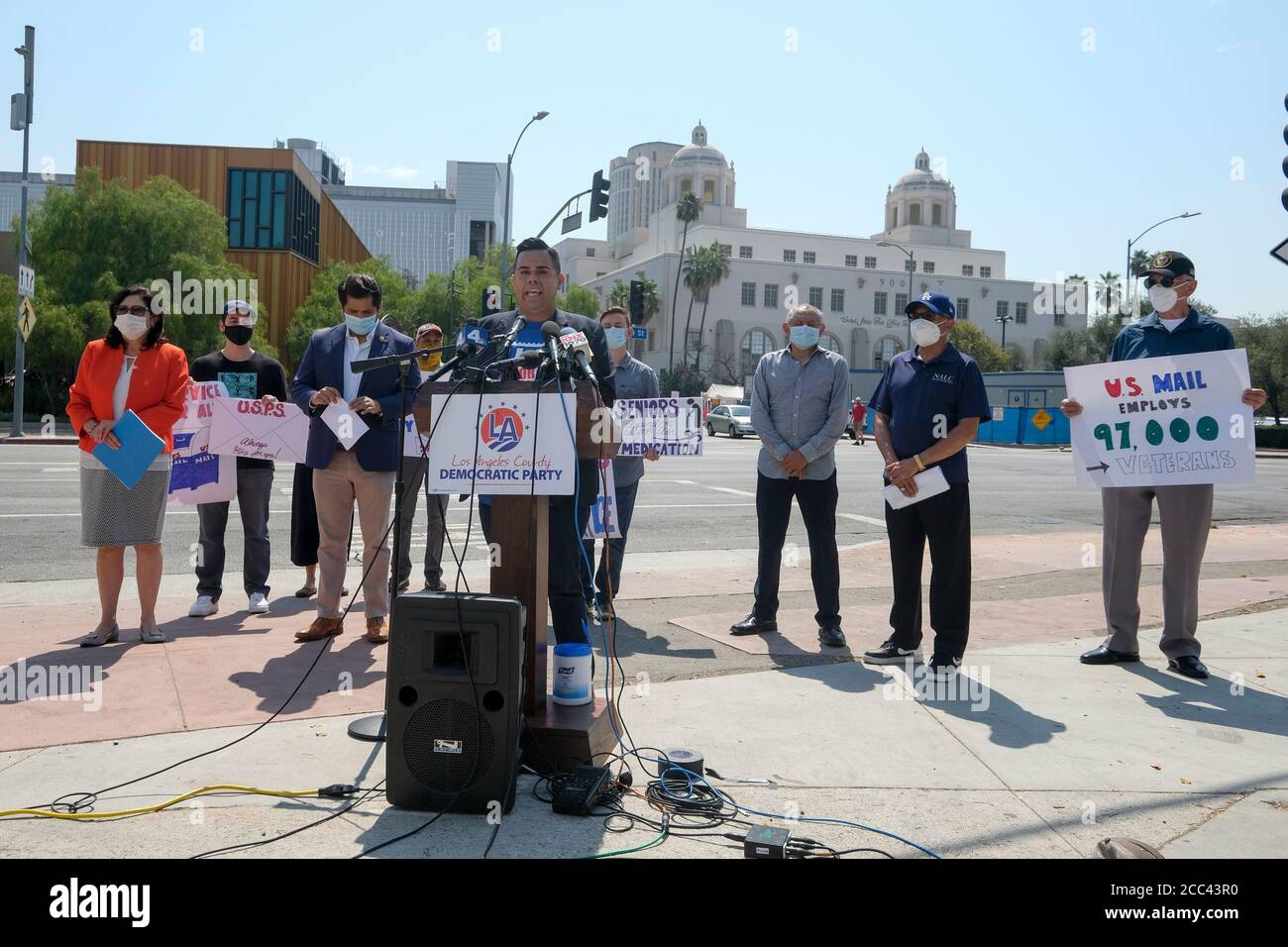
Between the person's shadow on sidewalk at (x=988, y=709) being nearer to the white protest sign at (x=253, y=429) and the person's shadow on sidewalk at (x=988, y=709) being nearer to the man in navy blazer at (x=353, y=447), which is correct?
the man in navy blazer at (x=353, y=447)

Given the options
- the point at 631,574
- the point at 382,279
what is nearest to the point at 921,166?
the point at 382,279

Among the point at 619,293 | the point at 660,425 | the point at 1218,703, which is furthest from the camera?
the point at 619,293

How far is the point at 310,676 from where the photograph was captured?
5.60m

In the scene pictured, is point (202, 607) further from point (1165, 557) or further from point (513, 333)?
point (1165, 557)

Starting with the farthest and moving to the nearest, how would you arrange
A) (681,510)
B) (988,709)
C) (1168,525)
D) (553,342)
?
(681,510) → (1168,525) → (988,709) → (553,342)

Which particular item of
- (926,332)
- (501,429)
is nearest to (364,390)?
(501,429)

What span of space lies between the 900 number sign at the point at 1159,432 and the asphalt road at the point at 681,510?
5255 millimetres

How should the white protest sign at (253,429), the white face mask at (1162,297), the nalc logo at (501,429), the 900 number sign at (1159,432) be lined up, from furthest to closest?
the white protest sign at (253,429) → the white face mask at (1162,297) → the 900 number sign at (1159,432) → the nalc logo at (501,429)

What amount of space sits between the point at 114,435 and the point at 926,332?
4915 mm

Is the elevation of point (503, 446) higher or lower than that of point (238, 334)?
lower

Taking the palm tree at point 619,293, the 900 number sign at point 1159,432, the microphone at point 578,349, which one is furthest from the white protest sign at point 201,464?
the palm tree at point 619,293

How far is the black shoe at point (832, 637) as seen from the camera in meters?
6.53

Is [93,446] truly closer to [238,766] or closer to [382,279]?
[238,766]
